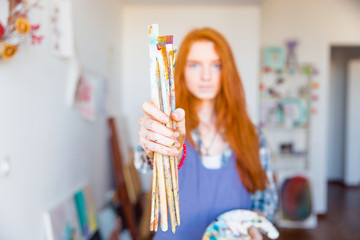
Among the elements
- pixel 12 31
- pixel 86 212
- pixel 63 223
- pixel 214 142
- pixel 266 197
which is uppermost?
pixel 12 31

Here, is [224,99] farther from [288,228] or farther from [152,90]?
[288,228]

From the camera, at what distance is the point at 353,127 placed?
5.51 meters

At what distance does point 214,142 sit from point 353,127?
17.4 ft

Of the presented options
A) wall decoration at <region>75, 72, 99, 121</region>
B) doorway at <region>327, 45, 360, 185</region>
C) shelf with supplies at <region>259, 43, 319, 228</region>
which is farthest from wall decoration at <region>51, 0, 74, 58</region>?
doorway at <region>327, 45, 360, 185</region>

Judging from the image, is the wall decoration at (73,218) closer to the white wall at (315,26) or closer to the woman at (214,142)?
the woman at (214,142)

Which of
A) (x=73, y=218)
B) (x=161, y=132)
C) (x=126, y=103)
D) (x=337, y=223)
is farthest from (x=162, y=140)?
(x=337, y=223)

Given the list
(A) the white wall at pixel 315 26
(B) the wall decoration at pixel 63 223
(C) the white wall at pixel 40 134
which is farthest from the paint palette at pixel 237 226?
(A) the white wall at pixel 315 26

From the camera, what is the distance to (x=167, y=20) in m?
3.38

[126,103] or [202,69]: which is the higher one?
[202,69]

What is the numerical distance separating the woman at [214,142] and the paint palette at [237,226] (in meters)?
0.10

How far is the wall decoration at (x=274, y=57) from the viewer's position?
407 cm

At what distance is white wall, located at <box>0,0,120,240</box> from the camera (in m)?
1.25

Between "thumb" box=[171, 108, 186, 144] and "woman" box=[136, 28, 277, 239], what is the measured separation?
0.29 meters

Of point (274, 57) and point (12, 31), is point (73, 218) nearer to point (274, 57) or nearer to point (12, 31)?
point (12, 31)
